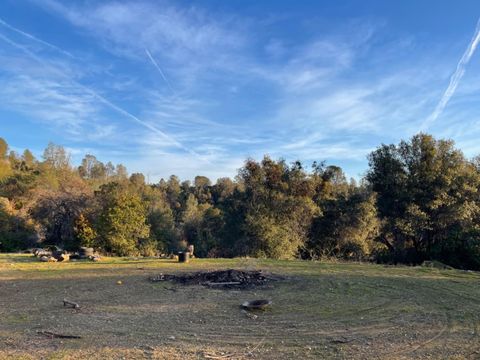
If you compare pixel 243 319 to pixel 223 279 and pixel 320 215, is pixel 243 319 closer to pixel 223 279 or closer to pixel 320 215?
pixel 223 279

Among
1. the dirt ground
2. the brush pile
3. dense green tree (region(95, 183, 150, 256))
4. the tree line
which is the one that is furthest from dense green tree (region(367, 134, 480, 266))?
dense green tree (region(95, 183, 150, 256))

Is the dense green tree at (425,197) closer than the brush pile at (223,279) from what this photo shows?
No

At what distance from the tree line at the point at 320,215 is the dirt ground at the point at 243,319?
9.68 metres

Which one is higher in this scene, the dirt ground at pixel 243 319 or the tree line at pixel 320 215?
the tree line at pixel 320 215

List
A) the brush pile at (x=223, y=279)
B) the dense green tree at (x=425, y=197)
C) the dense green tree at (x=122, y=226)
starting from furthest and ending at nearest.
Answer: the dense green tree at (x=122, y=226) → the dense green tree at (x=425, y=197) → the brush pile at (x=223, y=279)

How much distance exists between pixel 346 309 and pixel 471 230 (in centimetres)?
1520

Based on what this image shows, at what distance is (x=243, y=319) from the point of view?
20.4ft

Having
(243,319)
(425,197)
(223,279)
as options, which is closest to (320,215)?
(425,197)

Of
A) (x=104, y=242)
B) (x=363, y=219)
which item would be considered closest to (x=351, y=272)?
(x=363, y=219)

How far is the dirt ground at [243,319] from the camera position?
4.68 m

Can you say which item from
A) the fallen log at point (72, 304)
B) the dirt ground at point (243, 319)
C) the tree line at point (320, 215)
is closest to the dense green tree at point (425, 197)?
the tree line at point (320, 215)

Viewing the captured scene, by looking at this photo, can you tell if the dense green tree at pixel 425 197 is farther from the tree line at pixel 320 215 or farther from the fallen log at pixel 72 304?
the fallen log at pixel 72 304

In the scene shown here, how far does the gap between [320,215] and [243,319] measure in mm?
16061

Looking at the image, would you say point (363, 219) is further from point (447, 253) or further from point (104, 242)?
point (104, 242)
